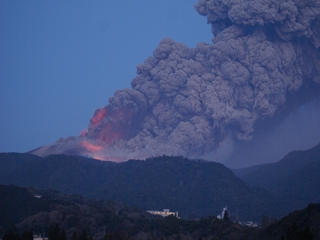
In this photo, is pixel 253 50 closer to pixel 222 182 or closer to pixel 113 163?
pixel 222 182

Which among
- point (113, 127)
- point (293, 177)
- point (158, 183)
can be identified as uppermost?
point (113, 127)

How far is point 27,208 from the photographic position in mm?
55219

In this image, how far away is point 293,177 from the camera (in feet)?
265

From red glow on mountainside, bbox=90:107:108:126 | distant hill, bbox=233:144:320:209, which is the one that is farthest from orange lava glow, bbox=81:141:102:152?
distant hill, bbox=233:144:320:209

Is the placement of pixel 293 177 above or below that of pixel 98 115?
below

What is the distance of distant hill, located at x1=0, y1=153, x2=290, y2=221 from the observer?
71.4 metres

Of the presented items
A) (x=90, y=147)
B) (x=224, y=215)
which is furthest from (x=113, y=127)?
(x=224, y=215)

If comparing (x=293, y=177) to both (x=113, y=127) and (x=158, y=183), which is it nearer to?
(x=158, y=183)

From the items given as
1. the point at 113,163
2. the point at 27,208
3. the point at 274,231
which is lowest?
the point at 274,231

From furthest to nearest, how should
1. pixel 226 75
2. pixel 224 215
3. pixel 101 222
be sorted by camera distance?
pixel 226 75 → pixel 224 215 → pixel 101 222

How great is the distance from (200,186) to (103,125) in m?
14.0

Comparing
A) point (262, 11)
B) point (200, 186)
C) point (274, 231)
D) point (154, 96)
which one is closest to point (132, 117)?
point (154, 96)

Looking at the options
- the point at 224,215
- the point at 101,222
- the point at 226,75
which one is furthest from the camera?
the point at 226,75

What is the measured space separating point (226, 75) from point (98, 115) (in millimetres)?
18099
